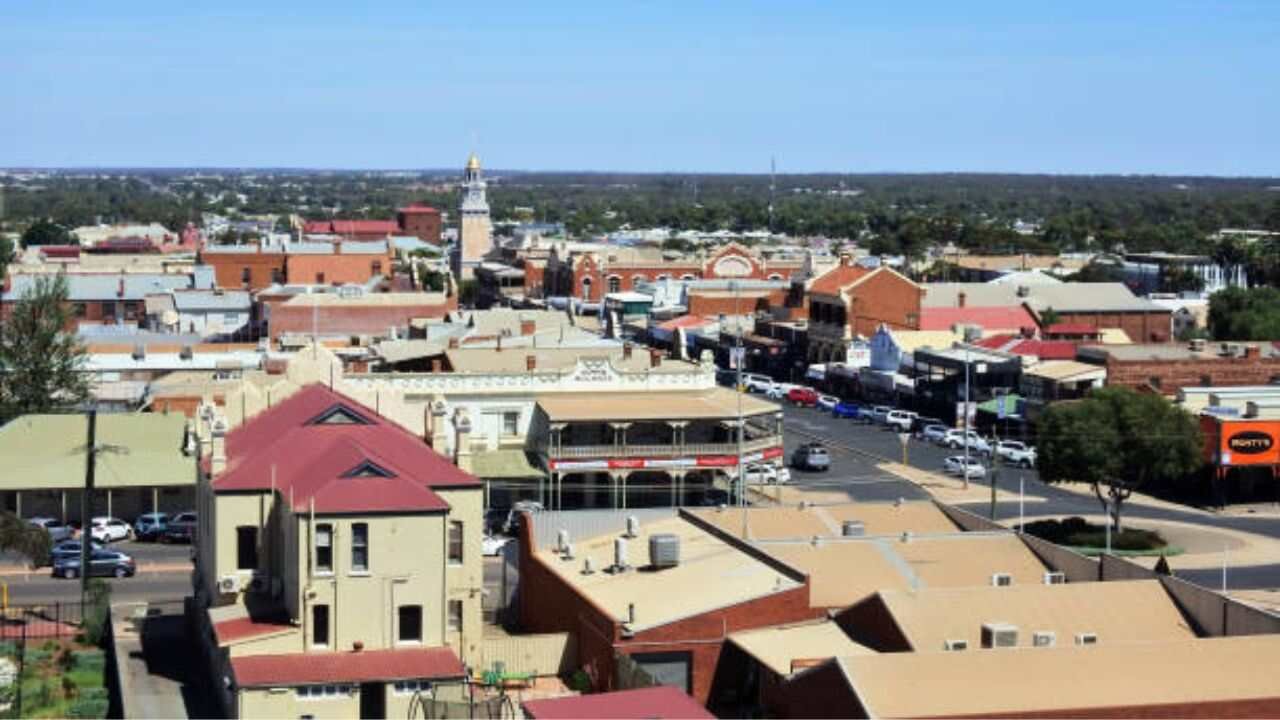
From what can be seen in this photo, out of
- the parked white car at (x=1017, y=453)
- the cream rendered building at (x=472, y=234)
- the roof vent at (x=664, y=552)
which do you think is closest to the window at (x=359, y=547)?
the roof vent at (x=664, y=552)

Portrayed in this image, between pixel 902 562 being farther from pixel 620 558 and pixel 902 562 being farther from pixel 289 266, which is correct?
pixel 289 266

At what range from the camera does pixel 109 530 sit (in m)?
67.6

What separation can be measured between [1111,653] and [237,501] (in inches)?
806

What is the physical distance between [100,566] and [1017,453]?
3761 cm

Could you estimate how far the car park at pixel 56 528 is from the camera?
6606cm

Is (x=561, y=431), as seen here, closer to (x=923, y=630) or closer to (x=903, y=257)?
(x=923, y=630)

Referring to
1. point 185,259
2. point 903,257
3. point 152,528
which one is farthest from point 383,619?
point 903,257

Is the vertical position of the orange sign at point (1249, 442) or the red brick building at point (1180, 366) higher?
the red brick building at point (1180, 366)

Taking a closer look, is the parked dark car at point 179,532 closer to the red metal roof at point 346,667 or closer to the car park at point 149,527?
the car park at point 149,527

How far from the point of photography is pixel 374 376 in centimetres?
7294

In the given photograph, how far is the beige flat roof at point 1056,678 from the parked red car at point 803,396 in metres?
69.3

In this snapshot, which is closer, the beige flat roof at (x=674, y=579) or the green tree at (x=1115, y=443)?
the beige flat roof at (x=674, y=579)

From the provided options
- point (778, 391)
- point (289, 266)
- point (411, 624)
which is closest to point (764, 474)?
point (778, 391)

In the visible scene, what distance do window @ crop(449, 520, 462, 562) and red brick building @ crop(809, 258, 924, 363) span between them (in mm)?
66812
